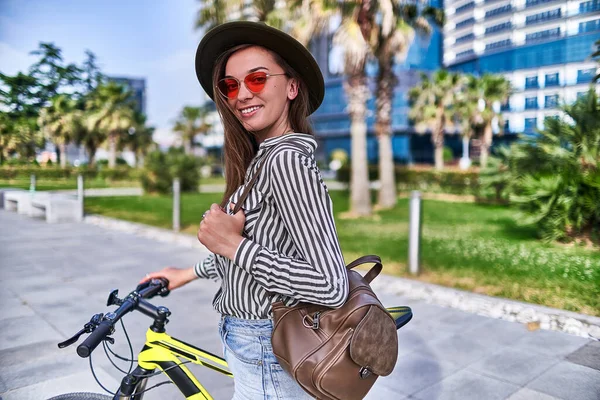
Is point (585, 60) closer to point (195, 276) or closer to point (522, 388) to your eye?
point (522, 388)

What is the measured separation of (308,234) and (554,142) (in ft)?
26.4

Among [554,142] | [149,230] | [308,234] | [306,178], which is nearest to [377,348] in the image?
[308,234]

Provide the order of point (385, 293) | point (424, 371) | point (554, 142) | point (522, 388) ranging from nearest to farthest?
point (522, 388), point (424, 371), point (385, 293), point (554, 142)

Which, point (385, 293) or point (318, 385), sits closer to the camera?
point (318, 385)

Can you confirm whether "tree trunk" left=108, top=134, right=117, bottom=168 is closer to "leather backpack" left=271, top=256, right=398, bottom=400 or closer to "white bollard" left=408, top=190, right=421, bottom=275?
"white bollard" left=408, top=190, right=421, bottom=275

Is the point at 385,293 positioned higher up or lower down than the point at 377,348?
lower down

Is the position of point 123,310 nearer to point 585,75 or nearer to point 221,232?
point 221,232

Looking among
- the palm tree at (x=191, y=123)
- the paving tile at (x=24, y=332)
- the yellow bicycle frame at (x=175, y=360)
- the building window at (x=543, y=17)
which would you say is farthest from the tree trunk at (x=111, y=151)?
the palm tree at (x=191, y=123)

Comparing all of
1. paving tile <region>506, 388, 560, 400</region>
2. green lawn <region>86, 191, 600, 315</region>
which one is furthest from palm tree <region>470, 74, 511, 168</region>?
paving tile <region>506, 388, 560, 400</region>

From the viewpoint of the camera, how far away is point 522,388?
3514mm

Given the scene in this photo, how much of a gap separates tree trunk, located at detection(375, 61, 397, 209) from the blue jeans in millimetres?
15472

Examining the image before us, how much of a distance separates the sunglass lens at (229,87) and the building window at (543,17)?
543 cm

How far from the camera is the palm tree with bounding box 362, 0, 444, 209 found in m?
14.0

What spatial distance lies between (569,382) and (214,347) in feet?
8.91
